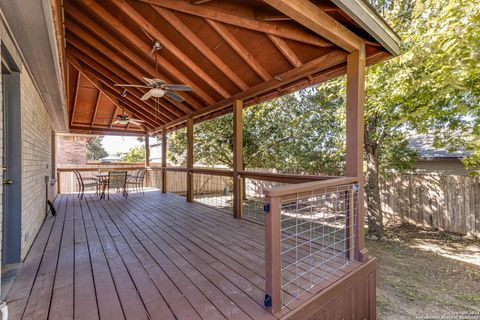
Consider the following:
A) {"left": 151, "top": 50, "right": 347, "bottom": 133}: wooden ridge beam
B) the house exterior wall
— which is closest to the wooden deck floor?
{"left": 151, "top": 50, "right": 347, "bottom": 133}: wooden ridge beam

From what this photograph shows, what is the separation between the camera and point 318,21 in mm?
2400

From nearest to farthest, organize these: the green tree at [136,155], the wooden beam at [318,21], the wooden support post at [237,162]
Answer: the wooden beam at [318,21] < the wooden support post at [237,162] < the green tree at [136,155]

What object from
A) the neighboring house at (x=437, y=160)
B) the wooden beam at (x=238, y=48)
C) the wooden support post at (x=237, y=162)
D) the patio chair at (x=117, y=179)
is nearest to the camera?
the wooden beam at (x=238, y=48)

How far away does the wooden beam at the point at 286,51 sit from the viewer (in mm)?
3299

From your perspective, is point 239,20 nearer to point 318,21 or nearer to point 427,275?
point 318,21

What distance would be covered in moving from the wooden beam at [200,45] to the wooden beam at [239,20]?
53 cm

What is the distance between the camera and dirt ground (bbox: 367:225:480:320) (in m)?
3.56

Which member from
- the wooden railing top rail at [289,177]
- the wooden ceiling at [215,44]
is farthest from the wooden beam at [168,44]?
the wooden railing top rail at [289,177]

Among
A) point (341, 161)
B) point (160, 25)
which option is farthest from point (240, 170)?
point (341, 161)

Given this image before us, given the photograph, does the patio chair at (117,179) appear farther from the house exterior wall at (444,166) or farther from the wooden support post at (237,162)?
the house exterior wall at (444,166)

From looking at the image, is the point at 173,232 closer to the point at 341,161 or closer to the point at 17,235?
the point at 17,235

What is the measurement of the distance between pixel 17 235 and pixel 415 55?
6.51m

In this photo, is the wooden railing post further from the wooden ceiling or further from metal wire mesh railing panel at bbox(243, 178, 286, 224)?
metal wire mesh railing panel at bbox(243, 178, 286, 224)

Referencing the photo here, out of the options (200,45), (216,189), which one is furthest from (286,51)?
(216,189)
